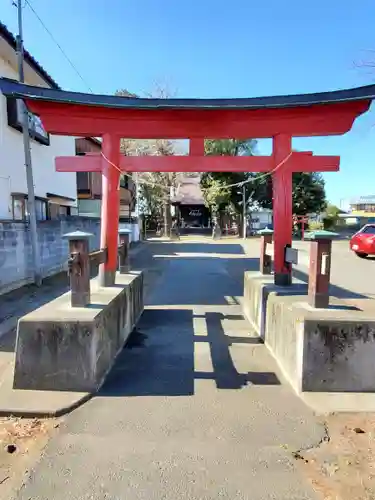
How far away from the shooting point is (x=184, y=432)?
2.91 m

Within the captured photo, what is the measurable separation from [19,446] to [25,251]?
22.8 feet

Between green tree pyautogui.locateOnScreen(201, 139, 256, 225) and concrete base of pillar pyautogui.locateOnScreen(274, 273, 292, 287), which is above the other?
green tree pyautogui.locateOnScreen(201, 139, 256, 225)

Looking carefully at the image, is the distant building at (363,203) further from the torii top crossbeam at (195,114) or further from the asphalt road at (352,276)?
the torii top crossbeam at (195,114)

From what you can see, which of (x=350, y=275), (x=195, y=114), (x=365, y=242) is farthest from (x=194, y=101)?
(x=365, y=242)

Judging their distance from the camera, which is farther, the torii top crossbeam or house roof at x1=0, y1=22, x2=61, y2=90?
house roof at x1=0, y1=22, x2=61, y2=90

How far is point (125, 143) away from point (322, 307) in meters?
23.7

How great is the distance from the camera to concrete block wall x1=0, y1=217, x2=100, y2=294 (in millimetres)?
7961

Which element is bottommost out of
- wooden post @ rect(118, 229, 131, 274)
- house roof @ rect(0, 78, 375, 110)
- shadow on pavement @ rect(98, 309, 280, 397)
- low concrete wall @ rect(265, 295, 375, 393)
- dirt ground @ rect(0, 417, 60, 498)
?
shadow on pavement @ rect(98, 309, 280, 397)

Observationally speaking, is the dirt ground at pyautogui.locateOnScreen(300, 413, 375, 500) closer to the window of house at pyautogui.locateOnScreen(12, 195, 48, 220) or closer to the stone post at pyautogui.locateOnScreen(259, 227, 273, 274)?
the stone post at pyautogui.locateOnScreen(259, 227, 273, 274)

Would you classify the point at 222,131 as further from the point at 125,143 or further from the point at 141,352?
the point at 125,143

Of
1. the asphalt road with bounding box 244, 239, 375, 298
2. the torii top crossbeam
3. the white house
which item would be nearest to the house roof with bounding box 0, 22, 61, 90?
the white house

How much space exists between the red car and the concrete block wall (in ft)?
41.9

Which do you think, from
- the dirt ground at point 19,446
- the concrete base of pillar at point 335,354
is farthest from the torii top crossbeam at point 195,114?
the dirt ground at point 19,446

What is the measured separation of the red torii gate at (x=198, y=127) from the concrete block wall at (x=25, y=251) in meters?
2.28
